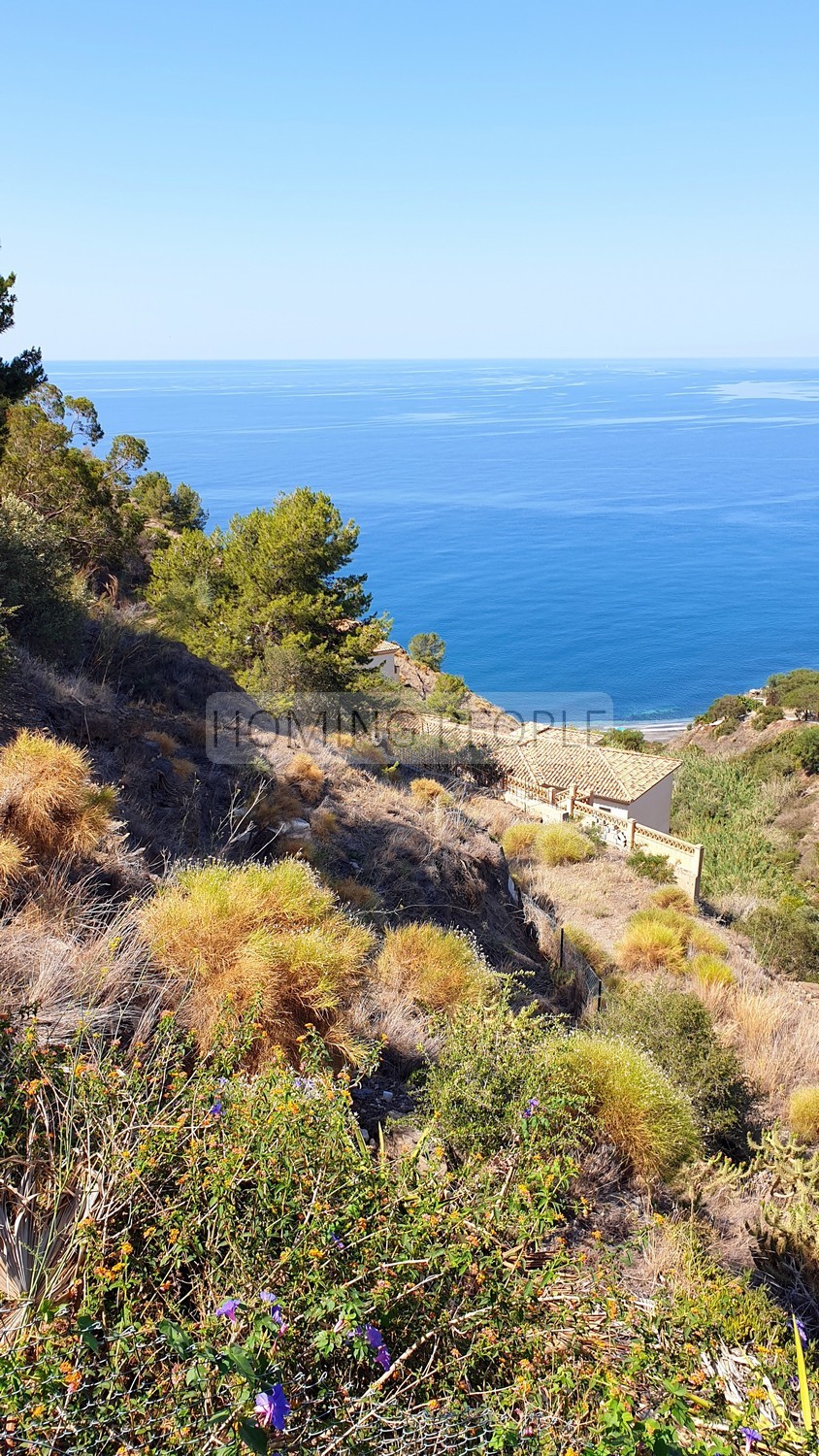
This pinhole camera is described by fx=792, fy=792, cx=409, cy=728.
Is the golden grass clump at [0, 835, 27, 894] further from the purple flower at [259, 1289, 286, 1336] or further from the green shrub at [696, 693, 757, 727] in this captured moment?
the green shrub at [696, 693, 757, 727]

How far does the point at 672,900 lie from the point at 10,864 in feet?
45.6

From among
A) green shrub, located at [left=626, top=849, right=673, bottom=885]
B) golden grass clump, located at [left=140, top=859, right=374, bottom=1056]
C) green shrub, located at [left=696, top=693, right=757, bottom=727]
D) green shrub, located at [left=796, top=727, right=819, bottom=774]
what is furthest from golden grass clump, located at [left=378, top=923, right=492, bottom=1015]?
green shrub, located at [left=696, top=693, right=757, bottom=727]

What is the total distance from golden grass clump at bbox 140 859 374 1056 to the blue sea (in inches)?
2206

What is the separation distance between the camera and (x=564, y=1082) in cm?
409

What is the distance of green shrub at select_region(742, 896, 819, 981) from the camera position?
45.1 feet

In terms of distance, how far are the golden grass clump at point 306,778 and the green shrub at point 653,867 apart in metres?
11.0

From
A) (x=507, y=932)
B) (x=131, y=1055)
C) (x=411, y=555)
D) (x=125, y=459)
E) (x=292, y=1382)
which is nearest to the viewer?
(x=292, y=1382)

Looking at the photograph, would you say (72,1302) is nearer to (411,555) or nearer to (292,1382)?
(292,1382)

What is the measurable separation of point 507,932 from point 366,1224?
648 centimetres

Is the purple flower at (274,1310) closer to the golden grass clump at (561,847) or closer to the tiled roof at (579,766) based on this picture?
the golden grass clump at (561,847)

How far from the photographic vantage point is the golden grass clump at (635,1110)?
14.0ft

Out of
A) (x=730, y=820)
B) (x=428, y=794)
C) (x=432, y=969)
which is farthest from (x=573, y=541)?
(x=432, y=969)

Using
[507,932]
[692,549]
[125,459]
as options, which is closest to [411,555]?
[692,549]

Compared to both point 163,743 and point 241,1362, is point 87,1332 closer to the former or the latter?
point 241,1362
